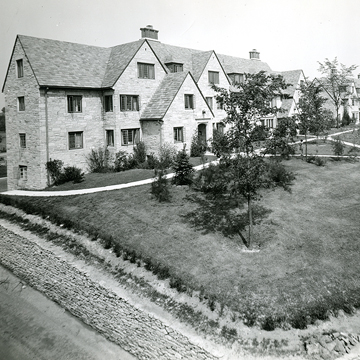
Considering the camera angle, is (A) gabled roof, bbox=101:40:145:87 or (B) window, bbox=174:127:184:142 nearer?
(A) gabled roof, bbox=101:40:145:87

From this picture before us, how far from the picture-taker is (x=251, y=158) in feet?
57.2

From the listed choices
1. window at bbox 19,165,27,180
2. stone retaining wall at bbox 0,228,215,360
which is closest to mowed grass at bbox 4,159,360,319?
stone retaining wall at bbox 0,228,215,360

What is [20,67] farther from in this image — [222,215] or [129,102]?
[222,215]

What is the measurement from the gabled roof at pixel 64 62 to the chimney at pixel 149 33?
8.17m

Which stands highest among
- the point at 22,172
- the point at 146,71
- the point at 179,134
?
the point at 146,71

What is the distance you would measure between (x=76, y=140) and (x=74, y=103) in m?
2.91

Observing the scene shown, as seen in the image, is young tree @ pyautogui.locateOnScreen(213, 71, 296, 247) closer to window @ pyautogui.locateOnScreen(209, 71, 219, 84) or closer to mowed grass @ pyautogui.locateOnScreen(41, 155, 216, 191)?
mowed grass @ pyautogui.locateOnScreen(41, 155, 216, 191)

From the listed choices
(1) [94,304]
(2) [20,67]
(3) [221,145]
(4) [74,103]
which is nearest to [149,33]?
(4) [74,103]

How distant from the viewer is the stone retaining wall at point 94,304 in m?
13.9

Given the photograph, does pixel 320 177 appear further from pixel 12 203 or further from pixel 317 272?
pixel 12 203

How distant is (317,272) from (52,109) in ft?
71.4

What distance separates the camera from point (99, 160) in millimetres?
32219

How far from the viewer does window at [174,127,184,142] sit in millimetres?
34438

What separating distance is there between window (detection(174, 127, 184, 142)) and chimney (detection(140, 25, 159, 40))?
1346cm
